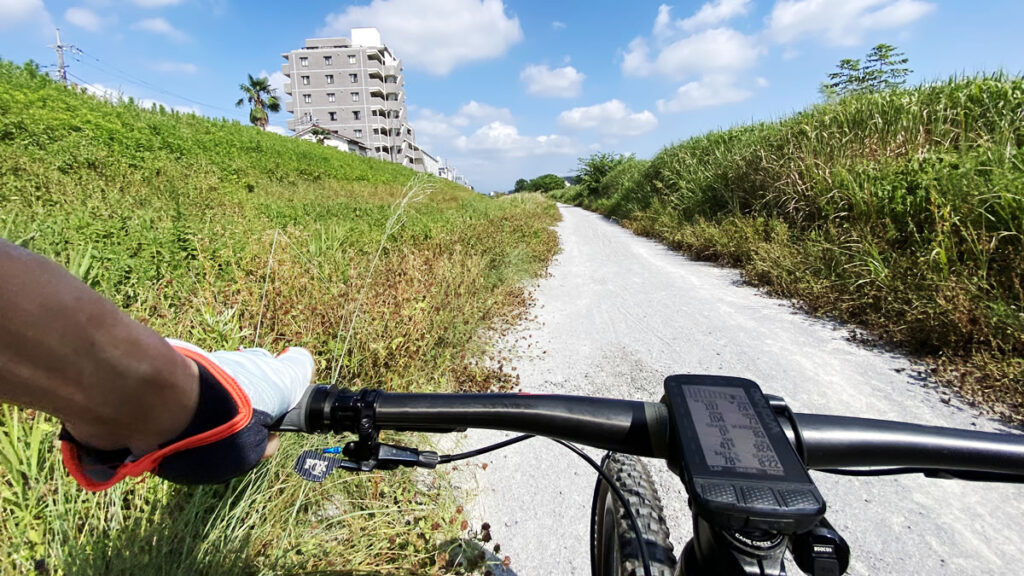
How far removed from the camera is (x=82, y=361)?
0.42 metres

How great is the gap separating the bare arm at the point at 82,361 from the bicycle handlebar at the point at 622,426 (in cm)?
28

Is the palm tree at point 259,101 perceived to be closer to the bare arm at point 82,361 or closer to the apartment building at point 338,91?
the apartment building at point 338,91

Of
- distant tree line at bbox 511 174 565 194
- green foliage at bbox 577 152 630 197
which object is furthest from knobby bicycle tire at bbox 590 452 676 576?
distant tree line at bbox 511 174 565 194

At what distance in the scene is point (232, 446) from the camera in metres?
0.62

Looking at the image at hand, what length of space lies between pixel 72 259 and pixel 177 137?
1006 cm

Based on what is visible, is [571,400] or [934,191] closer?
[571,400]

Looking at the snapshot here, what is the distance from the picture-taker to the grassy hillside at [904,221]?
10.7ft

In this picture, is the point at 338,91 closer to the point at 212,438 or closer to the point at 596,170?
the point at 596,170

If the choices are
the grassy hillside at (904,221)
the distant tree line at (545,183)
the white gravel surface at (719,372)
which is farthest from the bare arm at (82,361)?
the distant tree line at (545,183)

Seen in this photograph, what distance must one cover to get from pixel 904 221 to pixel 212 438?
6.10 m

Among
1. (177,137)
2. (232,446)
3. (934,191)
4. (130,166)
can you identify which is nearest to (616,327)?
(934,191)

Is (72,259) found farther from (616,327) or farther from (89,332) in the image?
(616,327)

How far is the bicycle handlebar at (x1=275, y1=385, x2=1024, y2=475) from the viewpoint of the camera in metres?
0.74

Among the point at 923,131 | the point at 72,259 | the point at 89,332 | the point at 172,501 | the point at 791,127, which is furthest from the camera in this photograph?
the point at 791,127
